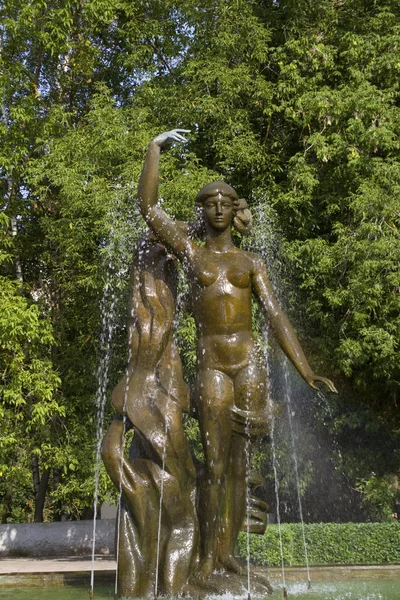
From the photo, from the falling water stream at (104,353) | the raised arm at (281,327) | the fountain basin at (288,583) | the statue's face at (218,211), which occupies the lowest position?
the fountain basin at (288,583)

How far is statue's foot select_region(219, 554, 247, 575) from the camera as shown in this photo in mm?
6500

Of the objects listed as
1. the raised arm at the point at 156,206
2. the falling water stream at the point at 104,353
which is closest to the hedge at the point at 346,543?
the falling water stream at the point at 104,353

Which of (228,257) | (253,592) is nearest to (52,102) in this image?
(228,257)

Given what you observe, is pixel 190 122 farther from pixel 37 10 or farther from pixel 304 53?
pixel 37 10

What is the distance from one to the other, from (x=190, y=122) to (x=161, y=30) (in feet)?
8.85

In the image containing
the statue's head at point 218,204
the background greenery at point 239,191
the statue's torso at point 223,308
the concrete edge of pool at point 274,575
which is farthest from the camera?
the background greenery at point 239,191

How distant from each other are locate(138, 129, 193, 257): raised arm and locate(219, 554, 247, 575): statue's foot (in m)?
2.32

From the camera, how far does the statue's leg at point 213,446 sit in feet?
21.6

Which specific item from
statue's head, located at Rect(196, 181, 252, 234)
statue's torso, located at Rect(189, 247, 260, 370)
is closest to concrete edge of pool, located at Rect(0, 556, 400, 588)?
statue's torso, located at Rect(189, 247, 260, 370)

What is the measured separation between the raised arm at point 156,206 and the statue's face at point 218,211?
24 centimetres

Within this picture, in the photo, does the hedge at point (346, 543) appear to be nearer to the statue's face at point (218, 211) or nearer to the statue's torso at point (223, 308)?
the statue's torso at point (223, 308)

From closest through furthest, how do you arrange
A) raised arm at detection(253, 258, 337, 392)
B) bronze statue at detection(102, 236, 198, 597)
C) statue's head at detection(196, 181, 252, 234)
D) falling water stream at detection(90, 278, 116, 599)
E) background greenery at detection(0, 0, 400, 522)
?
bronze statue at detection(102, 236, 198, 597) → raised arm at detection(253, 258, 337, 392) → statue's head at detection(196, 181, 252, 234) → background greenery at detection(0, 0, 400, 522) → falling water stream at detection(90, 278, 116, 599)

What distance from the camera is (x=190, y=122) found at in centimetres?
1552

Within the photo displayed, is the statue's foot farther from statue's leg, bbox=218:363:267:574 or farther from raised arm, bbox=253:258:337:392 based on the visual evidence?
raised arm, bbox=253:258:337:392
